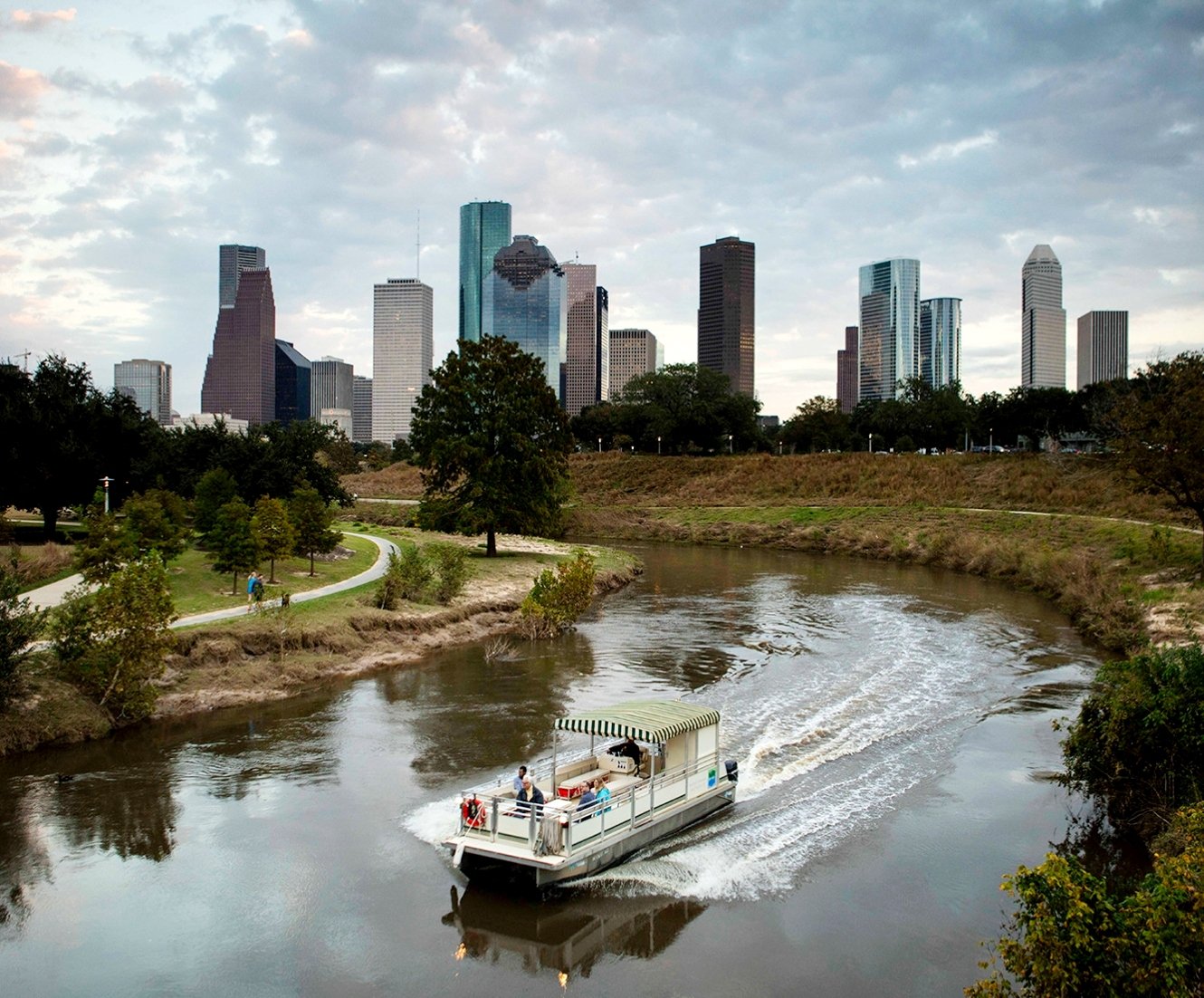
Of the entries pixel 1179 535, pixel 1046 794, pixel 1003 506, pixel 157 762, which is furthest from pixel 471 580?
pixel 1003 506

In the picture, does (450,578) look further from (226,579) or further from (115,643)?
(115,643)

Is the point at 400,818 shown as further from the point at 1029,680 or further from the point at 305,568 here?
the point at 305,568

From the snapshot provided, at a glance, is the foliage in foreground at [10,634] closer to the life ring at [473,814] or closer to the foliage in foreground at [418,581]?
the life ring at [473,814]

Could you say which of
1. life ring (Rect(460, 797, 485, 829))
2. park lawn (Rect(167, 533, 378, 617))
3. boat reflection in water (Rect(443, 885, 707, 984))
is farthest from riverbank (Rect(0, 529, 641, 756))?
boat reflection in water (Rect(443, 885, 707, 984))

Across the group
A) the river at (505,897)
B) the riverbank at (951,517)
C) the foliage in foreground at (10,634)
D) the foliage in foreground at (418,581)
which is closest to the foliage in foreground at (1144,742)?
the river at (505,897)

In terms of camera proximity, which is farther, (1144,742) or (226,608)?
(226,608)

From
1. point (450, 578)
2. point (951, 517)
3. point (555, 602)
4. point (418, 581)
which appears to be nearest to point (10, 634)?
point (418, 581)
